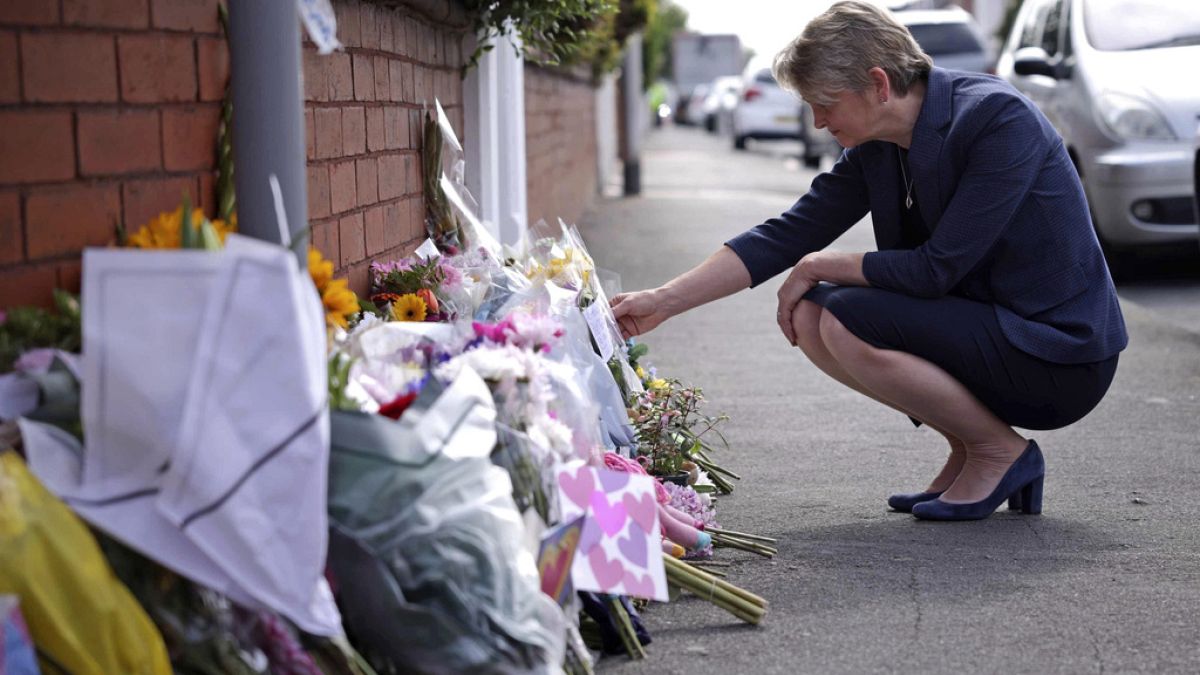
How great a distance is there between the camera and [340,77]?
363 centimetres

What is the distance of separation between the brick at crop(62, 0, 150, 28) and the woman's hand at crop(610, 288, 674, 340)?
67.6 inches

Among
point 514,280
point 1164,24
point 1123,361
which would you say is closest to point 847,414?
point 1123,361

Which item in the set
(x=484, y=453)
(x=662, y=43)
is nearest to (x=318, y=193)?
(x=484, y=453)

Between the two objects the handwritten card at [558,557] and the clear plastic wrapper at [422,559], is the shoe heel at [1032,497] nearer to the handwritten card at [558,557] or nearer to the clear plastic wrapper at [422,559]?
the handwritten card at [558,557]

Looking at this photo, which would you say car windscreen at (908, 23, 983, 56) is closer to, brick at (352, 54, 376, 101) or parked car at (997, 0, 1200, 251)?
parked car at (997, 0, 1200, 251)

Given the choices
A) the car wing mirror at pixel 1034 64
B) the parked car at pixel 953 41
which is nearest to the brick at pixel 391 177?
the car wing mirror at pixel 1034 64

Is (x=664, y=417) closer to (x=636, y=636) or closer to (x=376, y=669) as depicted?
(x=636, y=636)

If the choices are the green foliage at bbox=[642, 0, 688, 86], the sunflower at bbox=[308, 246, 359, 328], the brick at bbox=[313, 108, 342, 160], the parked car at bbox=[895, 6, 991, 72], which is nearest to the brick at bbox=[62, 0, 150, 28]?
the sunflower at bbox=[308, 246, 359, 328]

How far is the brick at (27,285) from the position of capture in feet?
7.69

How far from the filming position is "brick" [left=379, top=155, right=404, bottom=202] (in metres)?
4.05

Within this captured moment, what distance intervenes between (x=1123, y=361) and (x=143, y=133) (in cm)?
482

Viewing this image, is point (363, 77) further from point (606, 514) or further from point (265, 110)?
point (606, 514)

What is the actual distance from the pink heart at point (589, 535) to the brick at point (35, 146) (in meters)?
1.07

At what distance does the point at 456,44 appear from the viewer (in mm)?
5426
